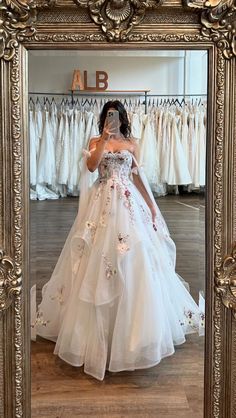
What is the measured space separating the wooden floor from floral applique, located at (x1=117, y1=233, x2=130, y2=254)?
4.0 inches

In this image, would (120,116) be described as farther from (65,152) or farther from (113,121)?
(65,152)

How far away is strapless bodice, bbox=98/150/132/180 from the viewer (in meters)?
0.89

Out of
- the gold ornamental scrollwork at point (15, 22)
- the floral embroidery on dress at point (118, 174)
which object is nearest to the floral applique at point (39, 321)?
the floral embroidery on dress at point (118, 174)

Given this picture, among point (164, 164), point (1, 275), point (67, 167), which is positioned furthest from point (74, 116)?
point (1, 275)

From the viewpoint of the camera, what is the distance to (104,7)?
2.62 ft

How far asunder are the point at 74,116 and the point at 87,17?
0.18 metres

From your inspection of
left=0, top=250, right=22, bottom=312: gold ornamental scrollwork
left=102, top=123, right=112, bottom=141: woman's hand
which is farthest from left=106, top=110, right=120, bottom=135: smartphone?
left=0, top=250, right=22, bottom=312: gold ornamental scrollwork

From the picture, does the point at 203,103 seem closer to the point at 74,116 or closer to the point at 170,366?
the point at 74,116

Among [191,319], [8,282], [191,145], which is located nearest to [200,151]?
[191,145]

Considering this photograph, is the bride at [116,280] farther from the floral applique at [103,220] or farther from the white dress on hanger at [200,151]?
the white dress on hanger at [200,151]

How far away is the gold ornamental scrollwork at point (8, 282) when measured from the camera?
2.72 ft

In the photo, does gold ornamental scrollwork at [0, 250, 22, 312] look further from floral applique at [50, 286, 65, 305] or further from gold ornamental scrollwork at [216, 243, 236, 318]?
gold ornamental scrollwork at [216, 243, 236, 318]
